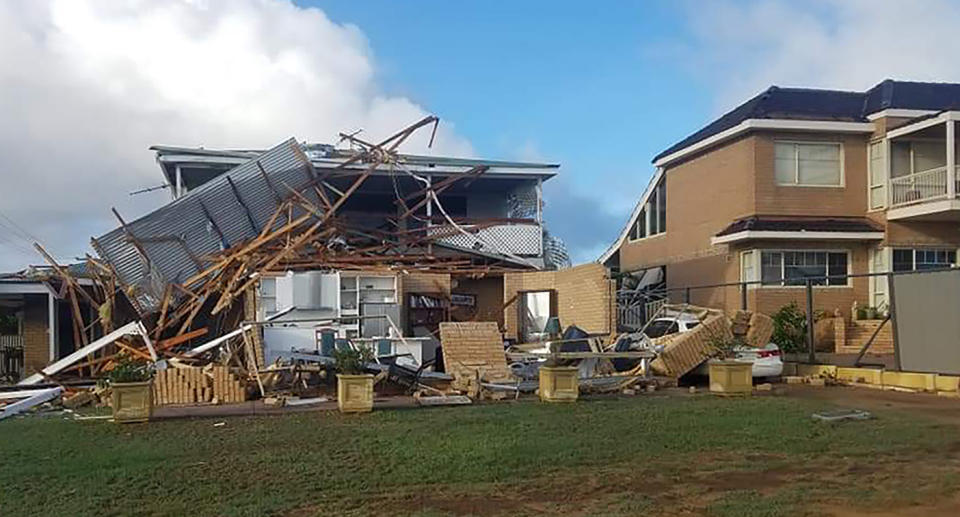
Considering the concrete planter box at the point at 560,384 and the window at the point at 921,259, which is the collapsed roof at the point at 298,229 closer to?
the concrete planter box at the point at 560,384

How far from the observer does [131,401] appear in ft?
43.7

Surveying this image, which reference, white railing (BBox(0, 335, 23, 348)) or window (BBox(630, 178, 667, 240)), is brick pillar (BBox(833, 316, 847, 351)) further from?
white railing (BBox(0, 335, 23, 348))

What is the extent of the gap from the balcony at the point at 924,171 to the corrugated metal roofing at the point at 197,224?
51.8 ft

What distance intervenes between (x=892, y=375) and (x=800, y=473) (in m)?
9.74

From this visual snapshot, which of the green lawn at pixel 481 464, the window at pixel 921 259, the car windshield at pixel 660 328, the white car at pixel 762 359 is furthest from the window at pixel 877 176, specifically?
the green lawn at pixel 481 464

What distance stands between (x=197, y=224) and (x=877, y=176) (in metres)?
18.4

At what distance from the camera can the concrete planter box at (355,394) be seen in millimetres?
14047

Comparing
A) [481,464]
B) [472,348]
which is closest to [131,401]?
[481,464]

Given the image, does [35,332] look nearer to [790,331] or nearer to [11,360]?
[11,360]

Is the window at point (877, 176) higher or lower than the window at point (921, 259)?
higher

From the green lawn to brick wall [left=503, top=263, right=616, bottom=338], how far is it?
7669 millimetres

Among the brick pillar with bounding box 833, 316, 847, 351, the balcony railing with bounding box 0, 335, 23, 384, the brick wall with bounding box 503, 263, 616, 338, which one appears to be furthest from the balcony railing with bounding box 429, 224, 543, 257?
the balcony railing with bounding box 0, 335, 23, 384

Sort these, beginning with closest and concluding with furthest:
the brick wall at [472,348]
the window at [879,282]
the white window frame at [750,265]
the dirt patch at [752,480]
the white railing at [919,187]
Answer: the dirt patch at [752,480]
the brick wall at [472,348]
the white railing at [919,187]
the white window frame at [750,265]
the window at [879,282]

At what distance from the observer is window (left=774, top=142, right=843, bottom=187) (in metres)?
25.8
